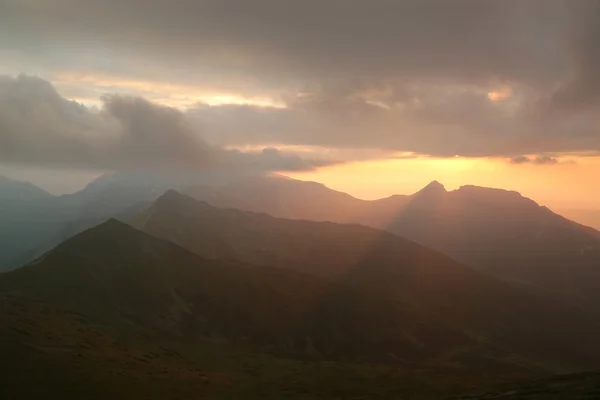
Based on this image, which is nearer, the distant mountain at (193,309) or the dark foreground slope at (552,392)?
the dark foreground slope at (552,392)

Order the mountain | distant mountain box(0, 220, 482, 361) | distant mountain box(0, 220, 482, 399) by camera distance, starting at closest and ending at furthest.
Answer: distant mountain box(0, 220, 482, 399)
the mountain
distant mountain box(0, 220, 482, 361)

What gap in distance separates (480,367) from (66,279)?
485 ft

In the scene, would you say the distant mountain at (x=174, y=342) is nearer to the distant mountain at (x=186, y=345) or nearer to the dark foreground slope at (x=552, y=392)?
the distant mountain at (x=186, y=345)

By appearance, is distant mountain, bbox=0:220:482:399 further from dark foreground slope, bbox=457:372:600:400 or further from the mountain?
dark foreground slope, bbox=457:372:600:400

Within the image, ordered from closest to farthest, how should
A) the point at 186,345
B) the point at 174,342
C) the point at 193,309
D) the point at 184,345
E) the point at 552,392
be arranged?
the point at 552,392 → the point at 174,342 → the point at 184,345 → the point at 186,345 → the point at 193,309

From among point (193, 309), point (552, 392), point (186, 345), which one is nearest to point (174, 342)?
point (186, 345)

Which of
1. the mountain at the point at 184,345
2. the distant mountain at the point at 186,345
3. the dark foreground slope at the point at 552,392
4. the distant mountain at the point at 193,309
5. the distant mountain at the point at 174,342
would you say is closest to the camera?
the dark foreground slope at the point at 552,392

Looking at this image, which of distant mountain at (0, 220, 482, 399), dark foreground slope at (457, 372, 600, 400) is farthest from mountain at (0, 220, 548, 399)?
dark foreground slope at (457, 372, 600, 400)

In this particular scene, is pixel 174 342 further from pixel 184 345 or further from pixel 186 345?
pixel 186 345

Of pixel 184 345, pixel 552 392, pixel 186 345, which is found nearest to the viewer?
pixel 552 392

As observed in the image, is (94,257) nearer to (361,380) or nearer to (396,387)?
(361,380)

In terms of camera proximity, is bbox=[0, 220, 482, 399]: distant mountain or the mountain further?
the mountain

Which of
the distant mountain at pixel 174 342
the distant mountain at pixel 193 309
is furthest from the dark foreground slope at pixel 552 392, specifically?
the distant mountain at pixel 193 309

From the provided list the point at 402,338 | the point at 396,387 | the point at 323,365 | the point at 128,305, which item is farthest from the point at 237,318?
the point at 396,387
